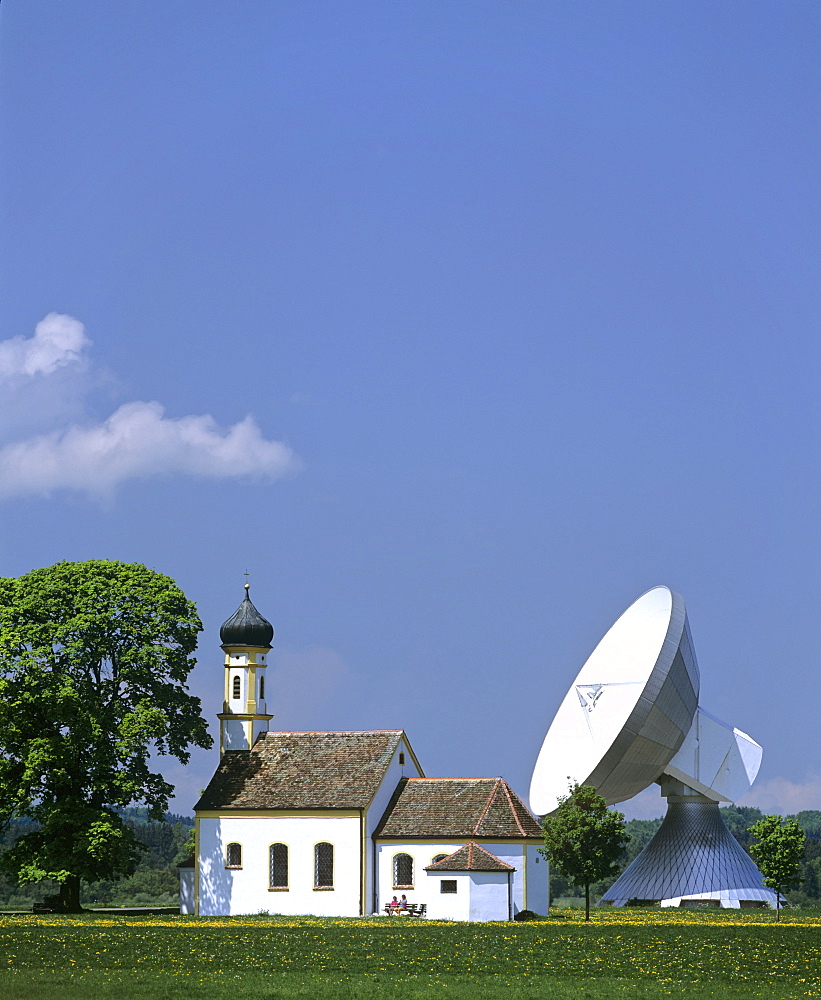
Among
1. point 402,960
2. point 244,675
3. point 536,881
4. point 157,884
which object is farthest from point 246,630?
point 157,884

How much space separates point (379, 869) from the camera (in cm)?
5731

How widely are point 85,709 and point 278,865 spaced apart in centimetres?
1006

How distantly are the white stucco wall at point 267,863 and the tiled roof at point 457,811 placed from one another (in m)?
1.77

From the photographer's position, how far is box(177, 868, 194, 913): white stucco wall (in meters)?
60.0

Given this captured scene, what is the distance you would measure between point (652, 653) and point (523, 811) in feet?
26.2

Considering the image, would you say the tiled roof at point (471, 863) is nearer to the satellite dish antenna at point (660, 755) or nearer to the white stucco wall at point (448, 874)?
the white stucco wall at point (448, 874)

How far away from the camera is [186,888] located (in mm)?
60562

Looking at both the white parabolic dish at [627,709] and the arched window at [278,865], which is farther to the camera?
the arched window at [278,865]

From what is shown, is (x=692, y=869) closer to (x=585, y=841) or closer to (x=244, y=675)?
(x=585, y=841)

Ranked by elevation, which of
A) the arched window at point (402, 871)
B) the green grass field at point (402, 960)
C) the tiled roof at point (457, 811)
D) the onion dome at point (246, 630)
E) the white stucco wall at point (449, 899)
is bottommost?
the green grass field at point (402, 960)

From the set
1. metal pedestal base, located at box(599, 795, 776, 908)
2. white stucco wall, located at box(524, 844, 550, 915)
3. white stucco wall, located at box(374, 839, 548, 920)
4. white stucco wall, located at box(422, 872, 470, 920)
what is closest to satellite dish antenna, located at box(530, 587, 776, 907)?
metal pedestal base, located at box(599, 795, 776, 908)

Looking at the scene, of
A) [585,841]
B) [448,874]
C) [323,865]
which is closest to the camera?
[448,874]

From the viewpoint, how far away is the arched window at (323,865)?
57.4 metres

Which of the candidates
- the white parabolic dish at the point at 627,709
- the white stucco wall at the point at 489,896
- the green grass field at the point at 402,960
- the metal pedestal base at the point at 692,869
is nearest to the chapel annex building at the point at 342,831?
the white stucco wall at the point at 489,896
